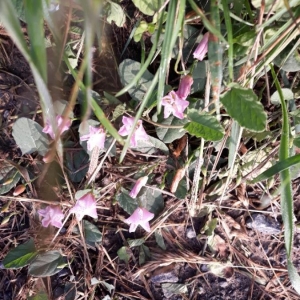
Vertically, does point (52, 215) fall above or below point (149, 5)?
below

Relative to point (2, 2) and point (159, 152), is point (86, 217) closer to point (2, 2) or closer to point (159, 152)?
point (159, 152)

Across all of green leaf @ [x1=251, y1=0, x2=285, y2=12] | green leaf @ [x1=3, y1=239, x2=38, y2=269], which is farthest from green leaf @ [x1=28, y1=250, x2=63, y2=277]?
green leaf @ [x1=251, y1=0, x2=285, y2=12]

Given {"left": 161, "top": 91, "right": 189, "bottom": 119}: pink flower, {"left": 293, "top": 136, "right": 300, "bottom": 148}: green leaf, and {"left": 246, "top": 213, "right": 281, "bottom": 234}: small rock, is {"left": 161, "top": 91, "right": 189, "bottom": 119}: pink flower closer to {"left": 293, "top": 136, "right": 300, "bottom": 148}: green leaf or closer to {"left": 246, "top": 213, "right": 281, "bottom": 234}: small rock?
{"left": 293, "top": 136, "right": 300, "bottom": 148}: green leaf

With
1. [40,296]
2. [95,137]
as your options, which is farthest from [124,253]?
[95,137]

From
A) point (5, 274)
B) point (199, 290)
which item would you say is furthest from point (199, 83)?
point (5, 274)

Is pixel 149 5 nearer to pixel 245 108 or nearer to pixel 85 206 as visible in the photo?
pixel 245 108

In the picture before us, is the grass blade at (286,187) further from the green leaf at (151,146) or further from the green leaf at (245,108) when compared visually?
the green leaf at (151,146)
